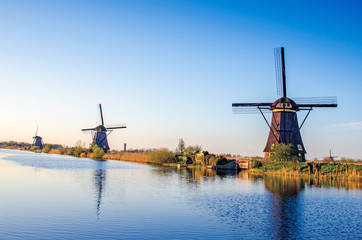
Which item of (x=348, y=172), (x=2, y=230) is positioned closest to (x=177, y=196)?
(x=2, y=230)

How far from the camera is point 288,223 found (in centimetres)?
1323

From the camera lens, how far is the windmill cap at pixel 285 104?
39750 millimetres

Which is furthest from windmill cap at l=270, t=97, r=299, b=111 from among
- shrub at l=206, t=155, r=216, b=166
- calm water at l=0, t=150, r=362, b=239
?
calm water at l=0, t=150, r=362, b=239

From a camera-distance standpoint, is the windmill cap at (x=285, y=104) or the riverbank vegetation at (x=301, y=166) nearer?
the riverbank vegetation at (x=301, y=166)

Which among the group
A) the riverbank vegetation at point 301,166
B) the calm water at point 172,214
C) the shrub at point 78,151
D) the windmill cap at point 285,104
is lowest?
the calm water at point 172,214

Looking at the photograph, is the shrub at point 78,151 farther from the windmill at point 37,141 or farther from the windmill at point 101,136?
the windmill at point 37,141

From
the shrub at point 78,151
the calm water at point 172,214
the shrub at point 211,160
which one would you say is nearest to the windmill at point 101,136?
the shrub at point 78,151

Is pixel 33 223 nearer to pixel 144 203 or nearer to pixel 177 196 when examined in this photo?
pixel 144 203

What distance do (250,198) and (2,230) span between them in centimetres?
1344

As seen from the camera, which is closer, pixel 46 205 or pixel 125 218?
pixel 125 218

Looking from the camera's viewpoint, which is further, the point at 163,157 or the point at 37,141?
the point at 37,141

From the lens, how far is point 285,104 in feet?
131

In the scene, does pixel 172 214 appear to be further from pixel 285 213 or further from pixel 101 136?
pixel 101 136

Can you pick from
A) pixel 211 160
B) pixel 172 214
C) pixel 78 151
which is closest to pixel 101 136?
pixel 78 151
